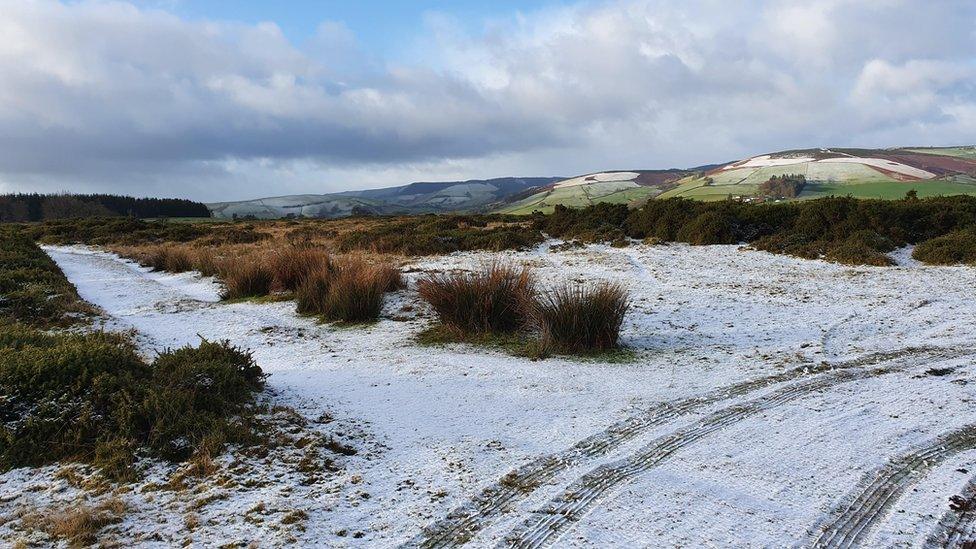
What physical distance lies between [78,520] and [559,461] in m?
2.49

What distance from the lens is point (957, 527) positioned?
259cm

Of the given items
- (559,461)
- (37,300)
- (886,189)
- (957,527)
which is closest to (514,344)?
(559,461)

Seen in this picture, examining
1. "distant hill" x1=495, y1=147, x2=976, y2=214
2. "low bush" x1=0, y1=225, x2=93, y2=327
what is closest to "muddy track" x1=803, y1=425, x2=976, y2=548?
"low bush" x1=0, y1=225, x2=93, y2=327

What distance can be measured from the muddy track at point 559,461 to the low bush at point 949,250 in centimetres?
788

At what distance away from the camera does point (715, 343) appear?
623 centimetres

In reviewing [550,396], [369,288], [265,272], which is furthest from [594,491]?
[265,272]

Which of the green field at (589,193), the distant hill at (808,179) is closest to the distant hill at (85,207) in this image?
the green field at (589,193)

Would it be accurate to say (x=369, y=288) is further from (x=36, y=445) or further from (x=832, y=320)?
(x=832, y=320)

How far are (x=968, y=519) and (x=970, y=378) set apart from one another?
2719 mm

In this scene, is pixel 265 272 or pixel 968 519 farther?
pixel 265 272

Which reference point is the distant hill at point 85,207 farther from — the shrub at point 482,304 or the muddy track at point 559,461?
the muddy track at point 559,461

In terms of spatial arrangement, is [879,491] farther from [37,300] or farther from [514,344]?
[37,300]

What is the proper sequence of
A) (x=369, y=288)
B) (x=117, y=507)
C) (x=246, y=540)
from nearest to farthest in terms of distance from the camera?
1. (x=246, y=540)
2. (x=117, y=507)
3. (x=369, y=288)

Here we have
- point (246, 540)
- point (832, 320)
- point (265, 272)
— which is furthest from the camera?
point (265, 272)
